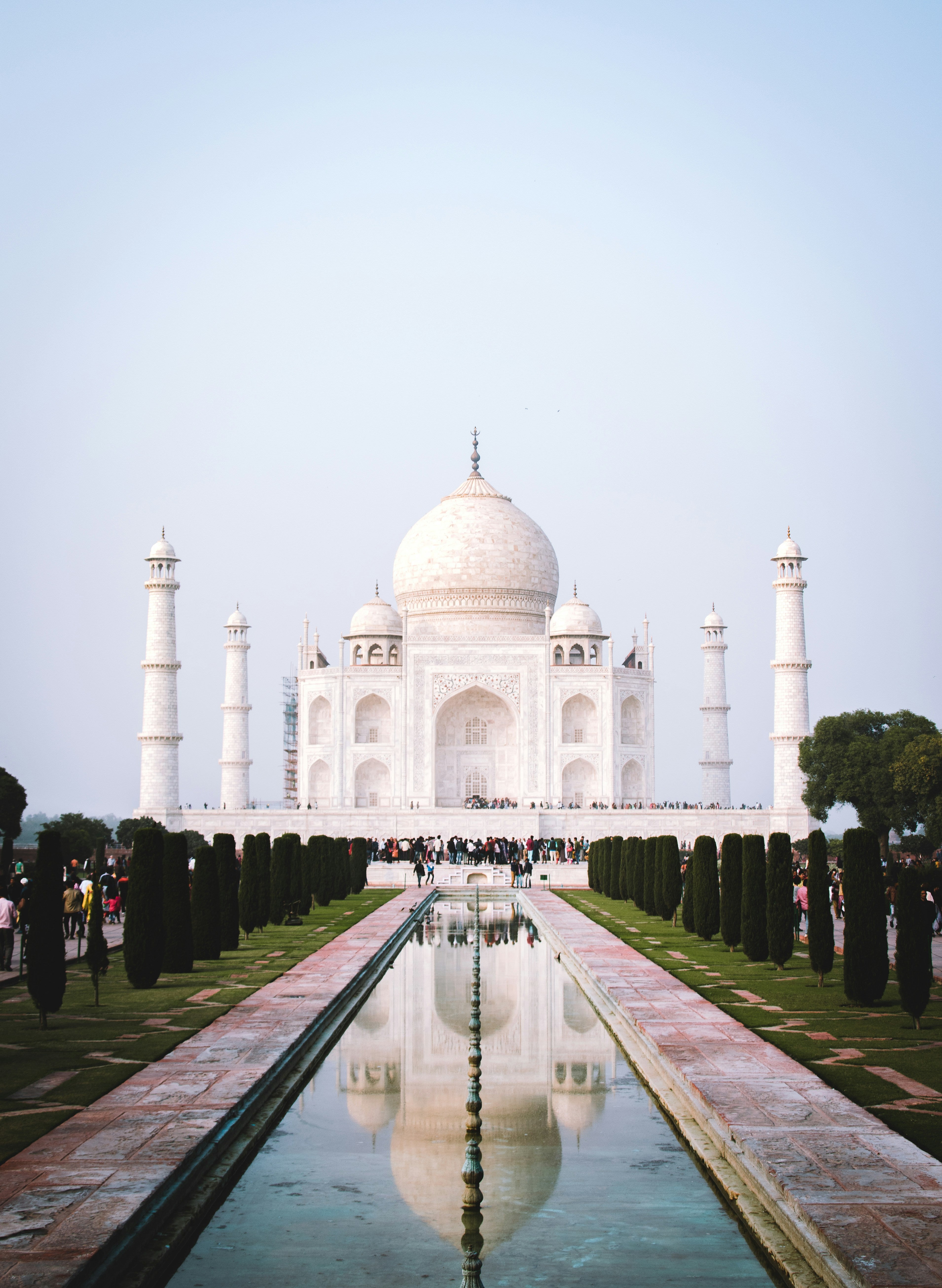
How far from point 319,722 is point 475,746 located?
13.3 ft

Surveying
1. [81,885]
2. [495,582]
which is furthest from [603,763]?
[81,885]

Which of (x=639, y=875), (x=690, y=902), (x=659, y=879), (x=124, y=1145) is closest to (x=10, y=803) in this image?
(x=639, y=875)

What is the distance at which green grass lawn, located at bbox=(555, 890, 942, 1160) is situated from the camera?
6316 mm

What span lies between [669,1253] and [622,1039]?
13.1ft

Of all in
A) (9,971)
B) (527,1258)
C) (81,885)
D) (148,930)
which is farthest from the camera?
(81,885)

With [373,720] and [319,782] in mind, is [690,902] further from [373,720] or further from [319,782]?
[319,782]

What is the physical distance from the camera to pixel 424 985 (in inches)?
429

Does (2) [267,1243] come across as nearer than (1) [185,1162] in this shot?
Yes

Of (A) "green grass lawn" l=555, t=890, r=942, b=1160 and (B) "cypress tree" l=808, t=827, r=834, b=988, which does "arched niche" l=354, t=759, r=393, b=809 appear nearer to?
(A) "green grass lawn" l=555, t=890, r=942, b=1160

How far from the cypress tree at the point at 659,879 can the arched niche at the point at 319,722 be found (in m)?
18.8

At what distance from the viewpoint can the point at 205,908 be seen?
12.3 meters

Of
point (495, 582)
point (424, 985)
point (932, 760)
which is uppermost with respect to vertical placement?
point (495, 582)

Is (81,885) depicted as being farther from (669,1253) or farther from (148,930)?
(669,1253)

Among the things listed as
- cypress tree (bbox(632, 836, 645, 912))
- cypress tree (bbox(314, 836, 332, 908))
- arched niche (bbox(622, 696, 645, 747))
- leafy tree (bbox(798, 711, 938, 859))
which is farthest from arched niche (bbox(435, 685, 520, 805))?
cypress tree (bbox(632, 836, 645, 912))
